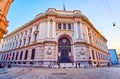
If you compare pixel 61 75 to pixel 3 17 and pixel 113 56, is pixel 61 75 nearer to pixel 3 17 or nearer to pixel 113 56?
pixel 3 17

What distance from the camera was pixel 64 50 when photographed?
2530cm

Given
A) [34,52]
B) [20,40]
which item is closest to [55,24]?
[34,52]

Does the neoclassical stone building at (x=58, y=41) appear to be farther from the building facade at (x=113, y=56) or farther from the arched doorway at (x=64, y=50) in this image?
the building facade at (x=113, y=56)

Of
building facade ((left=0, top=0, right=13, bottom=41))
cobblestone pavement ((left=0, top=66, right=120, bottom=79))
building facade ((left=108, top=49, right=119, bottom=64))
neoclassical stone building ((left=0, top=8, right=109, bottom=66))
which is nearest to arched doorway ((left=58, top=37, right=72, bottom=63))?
neoclassical stone building ((left=0, top=8, right=109, bottom=66))

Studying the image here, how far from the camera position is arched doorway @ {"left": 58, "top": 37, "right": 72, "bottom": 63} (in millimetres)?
24250

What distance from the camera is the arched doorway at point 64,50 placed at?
2425 centimetres

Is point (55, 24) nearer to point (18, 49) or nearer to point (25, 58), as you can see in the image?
point (25, 58)

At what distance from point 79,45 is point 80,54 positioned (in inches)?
84.3

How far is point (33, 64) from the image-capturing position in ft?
82.4

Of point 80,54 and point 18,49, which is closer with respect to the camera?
point 80,54

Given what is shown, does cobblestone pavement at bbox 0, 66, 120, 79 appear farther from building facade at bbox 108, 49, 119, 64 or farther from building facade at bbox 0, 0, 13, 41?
building facade at bbox 108, 49, 119, 64

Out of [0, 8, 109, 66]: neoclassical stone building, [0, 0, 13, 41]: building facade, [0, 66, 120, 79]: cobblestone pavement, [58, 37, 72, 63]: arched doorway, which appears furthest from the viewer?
[58, 37, 72, 63]: arched doorway

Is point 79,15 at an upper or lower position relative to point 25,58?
upper

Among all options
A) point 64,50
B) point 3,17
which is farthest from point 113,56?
point 3,17
